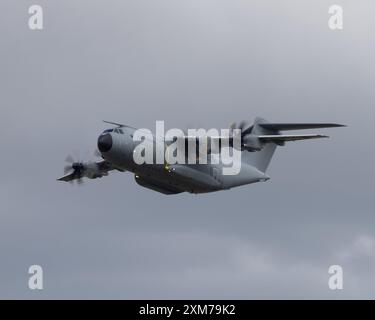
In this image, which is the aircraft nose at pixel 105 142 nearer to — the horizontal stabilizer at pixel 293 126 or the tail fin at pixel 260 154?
the tail fin at pixel 260 154

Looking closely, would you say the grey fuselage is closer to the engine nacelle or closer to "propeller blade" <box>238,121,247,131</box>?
the engine nacelle

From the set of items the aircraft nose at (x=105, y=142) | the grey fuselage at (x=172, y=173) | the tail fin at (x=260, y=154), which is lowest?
the grey fuselage at (x=172, y=173)

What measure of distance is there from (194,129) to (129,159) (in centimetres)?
516

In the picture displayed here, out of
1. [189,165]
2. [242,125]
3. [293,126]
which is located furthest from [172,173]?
[293,126]

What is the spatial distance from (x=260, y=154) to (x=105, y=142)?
13749mm

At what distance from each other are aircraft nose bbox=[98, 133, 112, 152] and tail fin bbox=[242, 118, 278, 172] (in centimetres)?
1075

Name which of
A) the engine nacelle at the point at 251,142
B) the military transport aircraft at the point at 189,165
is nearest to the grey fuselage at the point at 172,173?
the military transport aircraft at the point at 189,165

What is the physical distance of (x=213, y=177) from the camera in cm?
6412

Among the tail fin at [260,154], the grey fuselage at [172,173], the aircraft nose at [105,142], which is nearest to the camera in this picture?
the aircraft nose at [105,142]

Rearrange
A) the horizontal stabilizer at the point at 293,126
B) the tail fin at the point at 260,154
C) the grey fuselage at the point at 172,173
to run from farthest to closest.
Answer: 1. the tail fin at the point at 260,154
2. the horizontal stabilizer at the point at 293,126
3. the grey fuselage at the point at 172,173

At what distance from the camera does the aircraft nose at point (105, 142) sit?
59719 mm

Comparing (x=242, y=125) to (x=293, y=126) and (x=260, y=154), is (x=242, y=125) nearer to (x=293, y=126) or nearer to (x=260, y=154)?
(x=293, y=126)

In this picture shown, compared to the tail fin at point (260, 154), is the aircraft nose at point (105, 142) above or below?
below
